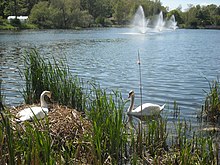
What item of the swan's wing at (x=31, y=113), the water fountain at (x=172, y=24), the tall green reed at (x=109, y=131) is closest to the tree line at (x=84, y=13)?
the water fountain at (x=172, y=24)

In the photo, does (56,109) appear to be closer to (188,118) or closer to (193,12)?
(188,118)

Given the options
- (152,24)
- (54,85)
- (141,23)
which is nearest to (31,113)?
(54,85)

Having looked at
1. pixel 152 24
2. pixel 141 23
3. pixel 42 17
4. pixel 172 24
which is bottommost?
pixel 172 24

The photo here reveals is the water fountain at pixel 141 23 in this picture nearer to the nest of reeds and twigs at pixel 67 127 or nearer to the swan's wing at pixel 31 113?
the swan's wing at pixel 31 113

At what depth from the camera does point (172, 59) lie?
93.9 ft

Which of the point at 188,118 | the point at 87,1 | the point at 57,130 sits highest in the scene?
the point at 87,1

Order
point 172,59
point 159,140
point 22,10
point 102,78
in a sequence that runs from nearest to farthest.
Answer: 1. point 159,140
2. point 102,78
3. point 172,59
4. point 22,10

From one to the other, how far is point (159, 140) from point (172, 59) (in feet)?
69.5

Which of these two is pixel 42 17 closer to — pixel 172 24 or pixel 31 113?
pixel 172 24

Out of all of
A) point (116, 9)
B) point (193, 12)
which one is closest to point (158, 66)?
point (193, 12)

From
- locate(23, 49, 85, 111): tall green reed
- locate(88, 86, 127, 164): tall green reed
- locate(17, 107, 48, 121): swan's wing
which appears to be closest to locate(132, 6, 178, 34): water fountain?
locate(23, 49, 85, 111): tall green reed

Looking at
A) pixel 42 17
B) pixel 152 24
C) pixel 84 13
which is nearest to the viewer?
pixel 42 17

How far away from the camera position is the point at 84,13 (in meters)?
114

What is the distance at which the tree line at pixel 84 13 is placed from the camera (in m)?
105
